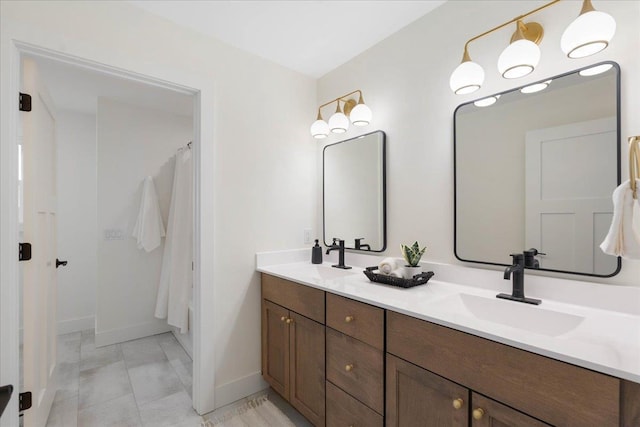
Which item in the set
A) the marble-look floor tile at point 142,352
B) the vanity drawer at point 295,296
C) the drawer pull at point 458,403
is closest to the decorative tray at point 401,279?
the vanity drawer at point 295,296

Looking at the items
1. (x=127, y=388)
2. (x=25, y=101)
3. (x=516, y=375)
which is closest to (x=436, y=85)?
(x=516, y=375)

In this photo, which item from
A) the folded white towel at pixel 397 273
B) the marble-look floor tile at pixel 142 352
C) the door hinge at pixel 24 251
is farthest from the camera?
the marble-look floor tile at pixel 142 352

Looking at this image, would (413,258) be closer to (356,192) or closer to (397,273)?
(397,273)

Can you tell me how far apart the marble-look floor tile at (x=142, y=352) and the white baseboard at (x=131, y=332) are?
59 millimetres

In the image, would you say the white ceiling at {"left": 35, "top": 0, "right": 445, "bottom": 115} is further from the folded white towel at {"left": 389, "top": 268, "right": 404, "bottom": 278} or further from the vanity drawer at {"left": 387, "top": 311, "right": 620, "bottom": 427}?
the vanity drawer at {"left": 387, "top": 311, "right": 620, "bottom": 427}

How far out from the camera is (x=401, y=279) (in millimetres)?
1524

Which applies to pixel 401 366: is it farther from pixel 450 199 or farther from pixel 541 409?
pixel 450 199

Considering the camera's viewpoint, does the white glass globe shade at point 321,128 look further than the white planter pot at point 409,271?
Yes

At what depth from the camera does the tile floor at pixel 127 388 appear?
73.1 inches

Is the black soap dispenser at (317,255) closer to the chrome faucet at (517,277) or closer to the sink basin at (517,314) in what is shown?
the sink basin at (517,314)

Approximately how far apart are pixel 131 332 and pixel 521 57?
150 inches

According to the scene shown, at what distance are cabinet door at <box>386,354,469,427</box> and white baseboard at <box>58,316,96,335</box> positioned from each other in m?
3.55

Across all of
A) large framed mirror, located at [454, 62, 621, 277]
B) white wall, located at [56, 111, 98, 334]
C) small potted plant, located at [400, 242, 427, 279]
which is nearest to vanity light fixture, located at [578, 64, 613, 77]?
large framed mirror, located at [454, 62, 621, 277]

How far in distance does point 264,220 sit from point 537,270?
1657 mm
